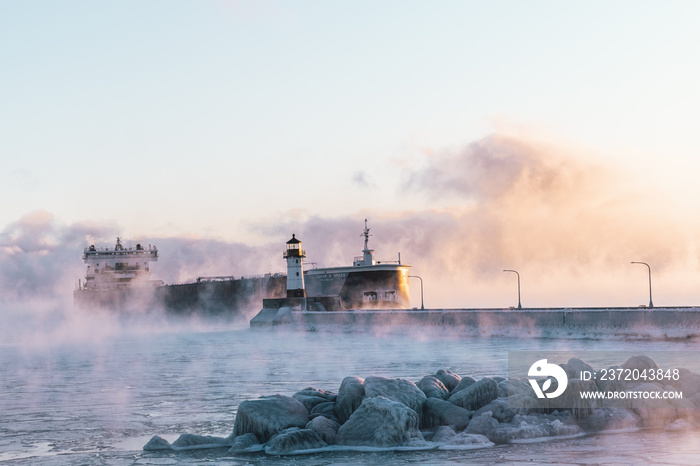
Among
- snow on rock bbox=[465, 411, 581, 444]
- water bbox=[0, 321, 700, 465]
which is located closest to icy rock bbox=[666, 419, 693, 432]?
water bbox=[0, 321, 700, 465]

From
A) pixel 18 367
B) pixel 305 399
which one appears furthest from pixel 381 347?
pixel 305 399

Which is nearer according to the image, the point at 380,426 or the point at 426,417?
the point at 380,426

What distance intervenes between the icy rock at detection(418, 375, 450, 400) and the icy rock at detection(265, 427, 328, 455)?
281 cm

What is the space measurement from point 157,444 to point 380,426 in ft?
11.0

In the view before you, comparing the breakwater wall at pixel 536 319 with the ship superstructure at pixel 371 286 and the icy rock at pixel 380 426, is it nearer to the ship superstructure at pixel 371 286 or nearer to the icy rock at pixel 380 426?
the ship superstructure at pixel 371 286

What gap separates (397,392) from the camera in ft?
44.4

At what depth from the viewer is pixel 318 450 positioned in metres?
12.4

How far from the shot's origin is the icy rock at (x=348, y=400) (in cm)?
1361

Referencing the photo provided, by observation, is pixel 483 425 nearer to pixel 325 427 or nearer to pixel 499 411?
pixel 499 411

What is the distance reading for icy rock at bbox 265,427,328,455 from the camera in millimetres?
12242

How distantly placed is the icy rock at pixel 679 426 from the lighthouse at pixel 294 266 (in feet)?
163

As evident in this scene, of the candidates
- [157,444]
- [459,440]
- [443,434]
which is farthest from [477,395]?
[157,444]

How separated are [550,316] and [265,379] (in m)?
21.0

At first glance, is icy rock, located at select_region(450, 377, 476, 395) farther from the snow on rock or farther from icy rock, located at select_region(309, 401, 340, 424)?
icy rock, located at select_region(309, 401, 340, 424)
